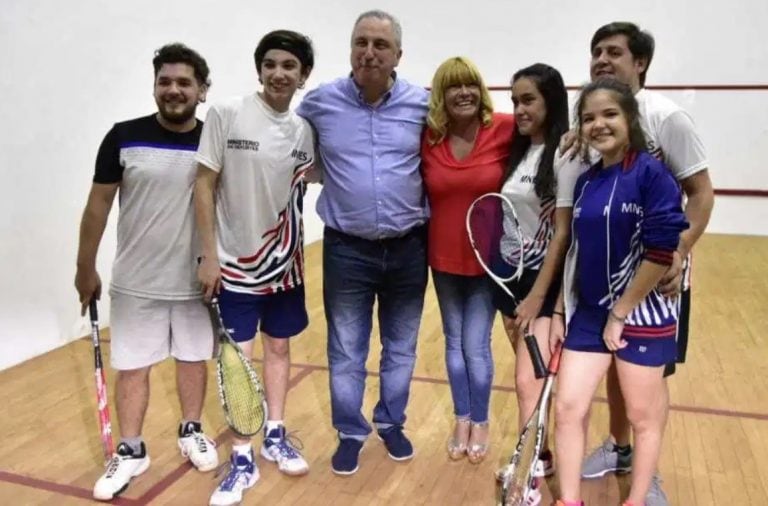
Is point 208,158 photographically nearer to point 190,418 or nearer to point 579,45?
point 190,418

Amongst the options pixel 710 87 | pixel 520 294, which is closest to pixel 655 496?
pixel 520 294

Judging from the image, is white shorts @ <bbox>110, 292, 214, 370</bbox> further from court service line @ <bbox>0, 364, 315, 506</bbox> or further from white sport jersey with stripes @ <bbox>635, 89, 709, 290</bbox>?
white sport jersey with stripes @ <bbox>635, 89, 709, 290</bbox>

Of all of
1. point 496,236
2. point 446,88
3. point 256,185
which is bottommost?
point 496,236

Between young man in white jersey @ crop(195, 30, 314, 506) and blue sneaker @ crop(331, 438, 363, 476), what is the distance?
0.13 metres

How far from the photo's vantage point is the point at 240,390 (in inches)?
78.7

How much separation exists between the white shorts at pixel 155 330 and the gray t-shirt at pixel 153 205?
44 millimetres

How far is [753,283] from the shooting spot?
4.89m

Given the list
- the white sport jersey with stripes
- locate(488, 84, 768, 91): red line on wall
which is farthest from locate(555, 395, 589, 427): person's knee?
locate(488, 84, 768, 91): red line on wall

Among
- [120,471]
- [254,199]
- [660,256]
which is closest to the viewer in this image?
[660,256]

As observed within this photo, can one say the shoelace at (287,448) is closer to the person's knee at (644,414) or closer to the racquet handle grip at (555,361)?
the racquet handle grip at (555,361)

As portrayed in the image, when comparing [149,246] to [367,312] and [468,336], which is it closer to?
[367,312]

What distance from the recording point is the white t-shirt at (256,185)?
6.46 ft

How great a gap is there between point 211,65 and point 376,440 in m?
3.10

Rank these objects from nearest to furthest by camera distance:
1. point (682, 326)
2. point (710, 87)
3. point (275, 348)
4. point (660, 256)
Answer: point (660, 256) < point (682, 326) < point (275, 348) < point (710, 87)
